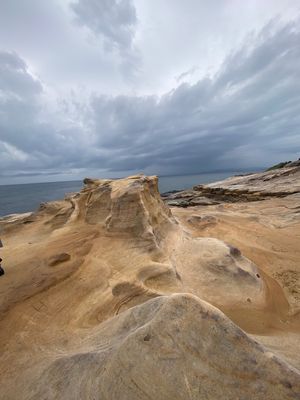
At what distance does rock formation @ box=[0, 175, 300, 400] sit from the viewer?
2637 millimetres

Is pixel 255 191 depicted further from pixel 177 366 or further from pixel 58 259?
pixel 177 366

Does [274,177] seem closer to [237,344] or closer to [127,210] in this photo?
[127,210]

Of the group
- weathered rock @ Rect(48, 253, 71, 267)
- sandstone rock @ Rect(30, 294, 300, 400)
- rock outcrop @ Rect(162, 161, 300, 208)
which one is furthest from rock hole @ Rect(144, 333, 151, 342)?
rock outcrop @ Rect(162, 161, 300, 208)

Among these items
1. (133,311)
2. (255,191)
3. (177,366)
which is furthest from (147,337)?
(255,191)

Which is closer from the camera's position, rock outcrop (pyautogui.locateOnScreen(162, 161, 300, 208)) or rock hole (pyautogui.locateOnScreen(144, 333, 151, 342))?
rock hole (pyautogui.locateOnScreen(144, 333, 151, 342))

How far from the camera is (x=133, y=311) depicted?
373 centimetres

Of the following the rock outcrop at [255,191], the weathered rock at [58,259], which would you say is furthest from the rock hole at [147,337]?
the rock outcrop at [255,191]

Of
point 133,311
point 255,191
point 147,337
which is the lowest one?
point 255,191

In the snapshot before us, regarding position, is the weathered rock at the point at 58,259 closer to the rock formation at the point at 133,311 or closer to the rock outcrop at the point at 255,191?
the rock formation at the point at 133,311

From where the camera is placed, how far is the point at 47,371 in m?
3.24

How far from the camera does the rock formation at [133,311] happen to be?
2637 mm

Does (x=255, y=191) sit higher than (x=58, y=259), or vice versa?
(x=58, y=259)

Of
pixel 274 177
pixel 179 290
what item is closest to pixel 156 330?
pixel 179 290

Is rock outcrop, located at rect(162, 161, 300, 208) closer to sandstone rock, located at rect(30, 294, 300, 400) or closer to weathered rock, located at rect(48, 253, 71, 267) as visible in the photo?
weathered rock, located at rect(48, 253, 71, 267)
